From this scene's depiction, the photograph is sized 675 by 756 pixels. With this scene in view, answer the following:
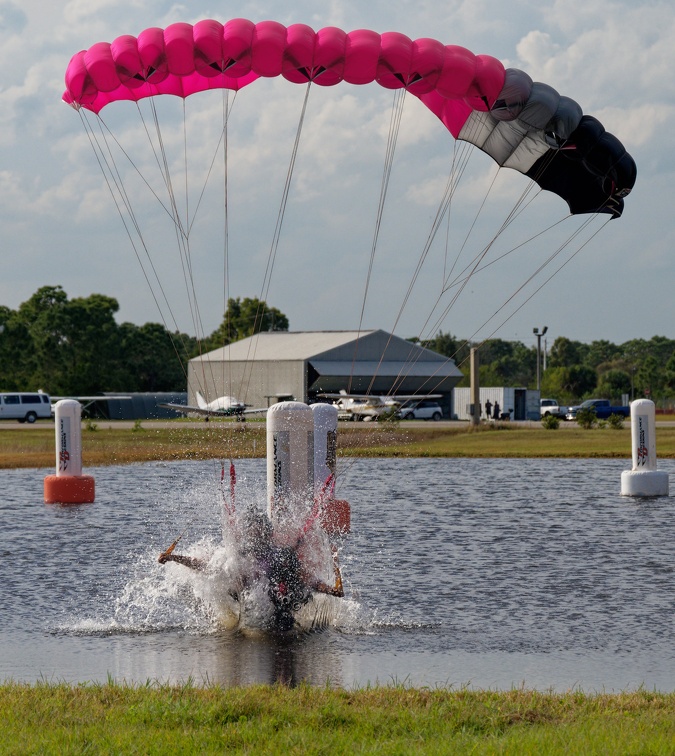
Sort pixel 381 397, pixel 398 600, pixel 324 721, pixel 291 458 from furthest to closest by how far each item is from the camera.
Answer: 1. pixel 381 397
2. pixel 291 458
3. pixel 398 600
4. pixel 324 721

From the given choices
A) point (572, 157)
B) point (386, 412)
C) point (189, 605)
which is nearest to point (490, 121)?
point (572, 157)

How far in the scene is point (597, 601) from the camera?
40.5 ft

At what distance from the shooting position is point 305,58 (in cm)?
1347

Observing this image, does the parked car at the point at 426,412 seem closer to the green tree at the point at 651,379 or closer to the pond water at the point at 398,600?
the green tree at the point at 651,379

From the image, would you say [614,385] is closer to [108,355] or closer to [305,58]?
[108,355]

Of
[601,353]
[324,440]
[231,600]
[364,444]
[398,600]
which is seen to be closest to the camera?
[231,600]

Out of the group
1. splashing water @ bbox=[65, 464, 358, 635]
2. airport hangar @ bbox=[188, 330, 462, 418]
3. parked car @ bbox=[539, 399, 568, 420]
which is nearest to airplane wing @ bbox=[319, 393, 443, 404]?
airport hangar @ bbox=[188, 330, 462, 418]

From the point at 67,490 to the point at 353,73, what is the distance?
42.1 ft

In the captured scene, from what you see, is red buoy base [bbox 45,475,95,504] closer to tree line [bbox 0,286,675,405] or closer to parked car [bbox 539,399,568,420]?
tree line [bbox 0,286,675,405]

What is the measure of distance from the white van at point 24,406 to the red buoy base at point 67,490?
50.3 meters

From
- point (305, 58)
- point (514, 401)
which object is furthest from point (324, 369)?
point (305, 58)

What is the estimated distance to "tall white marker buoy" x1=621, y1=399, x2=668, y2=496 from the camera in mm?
23844

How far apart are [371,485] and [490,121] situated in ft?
44.9

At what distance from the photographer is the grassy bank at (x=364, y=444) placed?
39.4 meters
